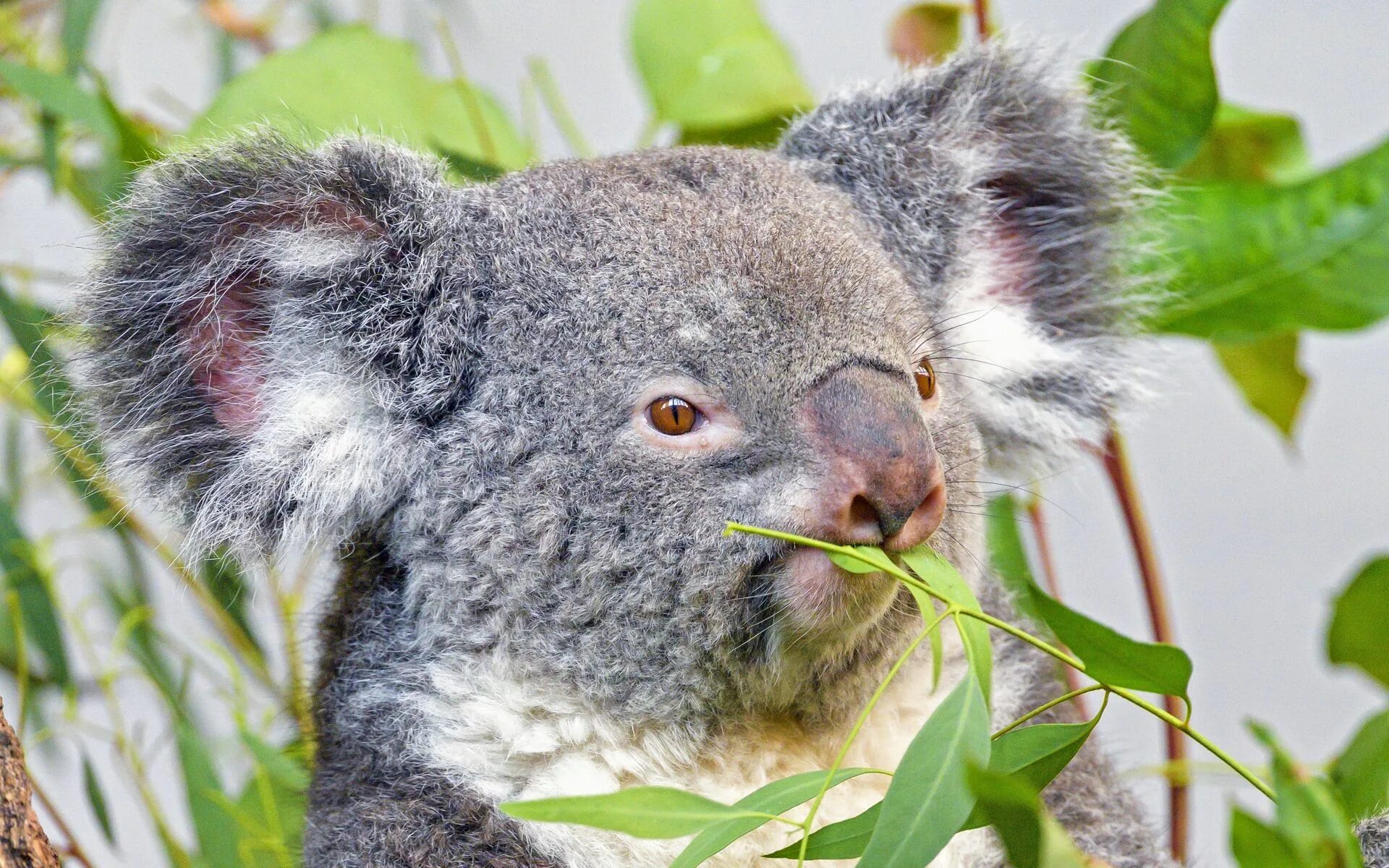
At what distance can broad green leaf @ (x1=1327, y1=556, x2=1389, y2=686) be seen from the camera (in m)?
1.77

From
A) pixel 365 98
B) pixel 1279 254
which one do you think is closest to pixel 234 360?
pixel 365 98

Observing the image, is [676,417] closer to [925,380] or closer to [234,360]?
[925,380]

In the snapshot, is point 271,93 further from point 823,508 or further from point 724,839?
point 724,839

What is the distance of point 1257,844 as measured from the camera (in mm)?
732

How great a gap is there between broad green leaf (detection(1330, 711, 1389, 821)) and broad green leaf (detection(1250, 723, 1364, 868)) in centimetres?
80

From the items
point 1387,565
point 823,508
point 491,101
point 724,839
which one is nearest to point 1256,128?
point 1387,565

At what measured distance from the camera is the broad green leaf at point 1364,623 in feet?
5.80

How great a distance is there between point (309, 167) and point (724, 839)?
0.75 m

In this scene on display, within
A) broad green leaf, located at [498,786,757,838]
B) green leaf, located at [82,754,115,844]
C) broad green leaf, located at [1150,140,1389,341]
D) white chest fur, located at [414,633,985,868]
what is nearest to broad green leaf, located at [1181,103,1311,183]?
broad green leaf, located at [1150,140,1389,341]

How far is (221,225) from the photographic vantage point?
1.26 meters

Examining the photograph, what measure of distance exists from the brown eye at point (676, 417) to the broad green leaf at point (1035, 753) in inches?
14.7

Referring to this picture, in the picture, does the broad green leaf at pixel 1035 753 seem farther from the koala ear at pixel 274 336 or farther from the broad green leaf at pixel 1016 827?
the koala ear at pixel 274 336

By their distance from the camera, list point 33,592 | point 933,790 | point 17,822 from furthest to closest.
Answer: point 33,592 < point 17,822 < point 933,790

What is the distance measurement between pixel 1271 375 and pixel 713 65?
0.93 m
